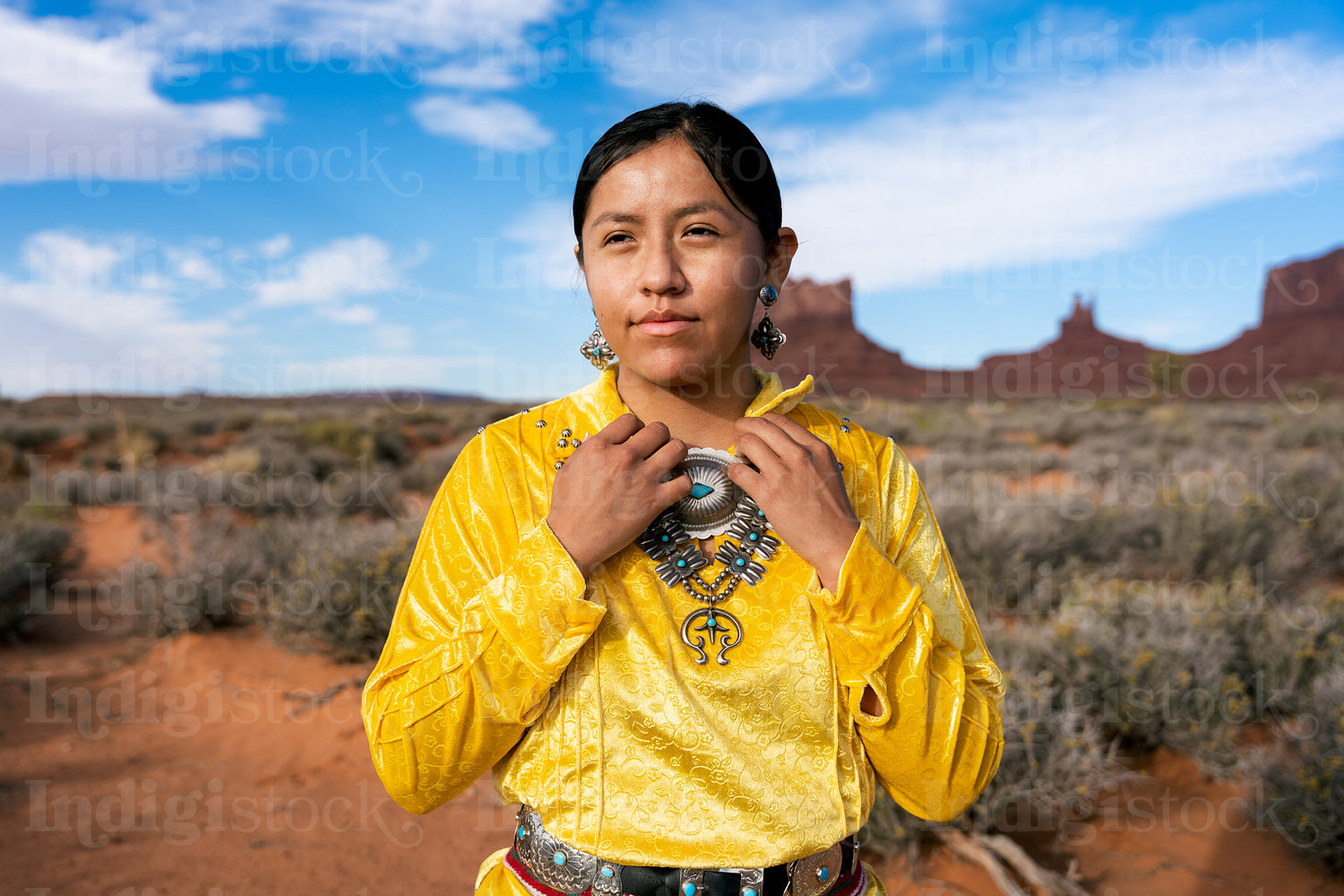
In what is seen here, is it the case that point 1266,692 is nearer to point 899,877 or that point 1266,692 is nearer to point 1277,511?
point 899,877

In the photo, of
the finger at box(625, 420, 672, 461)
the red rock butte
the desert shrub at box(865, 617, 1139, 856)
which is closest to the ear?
the finger at box(625, 420, 672, 461)

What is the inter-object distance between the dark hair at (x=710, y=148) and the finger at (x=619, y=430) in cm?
41

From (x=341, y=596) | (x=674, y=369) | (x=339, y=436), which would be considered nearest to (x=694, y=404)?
(x=674, y=369)

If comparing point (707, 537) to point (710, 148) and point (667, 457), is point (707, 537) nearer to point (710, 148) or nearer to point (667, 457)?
point (667, 457)

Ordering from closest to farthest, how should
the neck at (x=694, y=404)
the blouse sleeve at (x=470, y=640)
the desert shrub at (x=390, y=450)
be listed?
the blouse sleeve at (x=470, y=640) → the neck at (x=694, y=404) → the desert shrub at (x=390, y=450)

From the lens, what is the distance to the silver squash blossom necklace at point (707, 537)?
1283 mm

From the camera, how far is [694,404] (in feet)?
4.78

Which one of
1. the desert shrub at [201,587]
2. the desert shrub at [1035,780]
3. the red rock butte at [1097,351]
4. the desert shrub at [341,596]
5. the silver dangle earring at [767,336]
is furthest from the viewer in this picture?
the red rock butte at [1097,351]

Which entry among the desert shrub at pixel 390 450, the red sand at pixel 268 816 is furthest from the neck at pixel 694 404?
the desert shrub at pixel 390 450

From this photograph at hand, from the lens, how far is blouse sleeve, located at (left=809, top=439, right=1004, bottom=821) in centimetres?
124

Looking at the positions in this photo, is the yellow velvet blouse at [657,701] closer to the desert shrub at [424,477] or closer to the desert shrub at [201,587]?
the desert shrub at [201,587]

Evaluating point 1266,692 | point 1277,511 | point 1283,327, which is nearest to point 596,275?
point 1266,692

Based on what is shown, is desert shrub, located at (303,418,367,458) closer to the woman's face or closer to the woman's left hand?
the woman's face

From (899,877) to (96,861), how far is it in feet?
11.8
